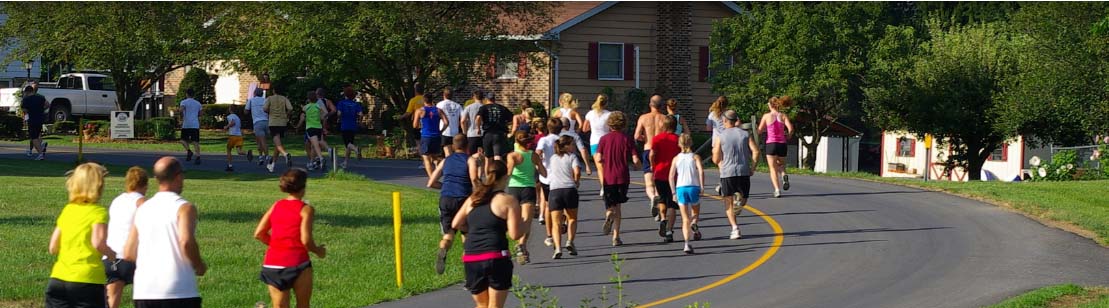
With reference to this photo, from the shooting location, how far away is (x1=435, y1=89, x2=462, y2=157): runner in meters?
22.2

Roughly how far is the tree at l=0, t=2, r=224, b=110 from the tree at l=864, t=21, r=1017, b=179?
66.0ft

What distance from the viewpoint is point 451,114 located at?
73.1 feet

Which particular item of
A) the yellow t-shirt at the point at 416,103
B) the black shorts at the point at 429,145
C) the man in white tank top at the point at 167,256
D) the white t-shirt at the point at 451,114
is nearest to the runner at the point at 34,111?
the yellow t-shirt at the point at 416,103

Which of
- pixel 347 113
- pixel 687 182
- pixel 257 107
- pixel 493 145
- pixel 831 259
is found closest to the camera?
pixel 831 259

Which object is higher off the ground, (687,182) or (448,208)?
(687,182)

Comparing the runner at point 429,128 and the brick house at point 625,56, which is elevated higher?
the brick house at point 625,56

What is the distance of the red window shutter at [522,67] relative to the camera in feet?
124

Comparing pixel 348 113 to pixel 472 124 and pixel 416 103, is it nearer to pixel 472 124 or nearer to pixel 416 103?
pixel 416 103

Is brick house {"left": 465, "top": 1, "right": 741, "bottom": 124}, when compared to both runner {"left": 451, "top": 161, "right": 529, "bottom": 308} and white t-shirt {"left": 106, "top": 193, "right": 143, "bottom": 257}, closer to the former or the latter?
runner {"left": 451, "top": 161, "right": 529, "bottom": 308}

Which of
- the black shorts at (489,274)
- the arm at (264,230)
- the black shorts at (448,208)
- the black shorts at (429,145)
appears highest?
the black shorts at (429,145)

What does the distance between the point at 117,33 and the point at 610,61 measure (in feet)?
48.1

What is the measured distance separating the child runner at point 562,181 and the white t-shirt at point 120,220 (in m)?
6.79

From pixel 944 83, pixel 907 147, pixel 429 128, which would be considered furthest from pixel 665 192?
pixel 907 147

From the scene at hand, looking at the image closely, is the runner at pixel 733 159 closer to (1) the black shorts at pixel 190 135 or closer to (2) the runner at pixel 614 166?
(2) the runner at pixel 614 166
